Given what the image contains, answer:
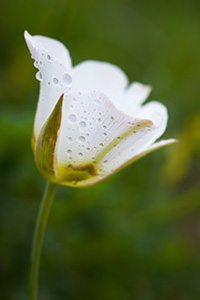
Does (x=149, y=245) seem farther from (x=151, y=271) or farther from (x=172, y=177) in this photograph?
(x=172, y=177)

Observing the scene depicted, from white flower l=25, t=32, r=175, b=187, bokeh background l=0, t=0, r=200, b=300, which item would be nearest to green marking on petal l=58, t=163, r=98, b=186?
white flower l=25, t=32, r=175, b=187

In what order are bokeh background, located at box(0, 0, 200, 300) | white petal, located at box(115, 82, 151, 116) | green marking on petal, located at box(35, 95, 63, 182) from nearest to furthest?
green marking on petal, located at box(35, 95, 63, 182) → white petal, located at box(115, 82, 151, 116) → bokeh background, located at box(0, 0, 200, 300)

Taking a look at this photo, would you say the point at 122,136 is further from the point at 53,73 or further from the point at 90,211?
the point at 90,211

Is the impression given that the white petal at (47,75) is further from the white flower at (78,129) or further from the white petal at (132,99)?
the white petal at (132,99)

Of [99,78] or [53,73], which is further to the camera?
[99,78]

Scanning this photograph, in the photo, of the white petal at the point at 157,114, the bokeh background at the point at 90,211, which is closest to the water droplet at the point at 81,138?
the white petal at the point at 157,114

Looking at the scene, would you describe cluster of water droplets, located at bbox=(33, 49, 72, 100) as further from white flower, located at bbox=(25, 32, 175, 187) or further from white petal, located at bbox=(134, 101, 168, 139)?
white petal, located at bbox=(134, 101, 168, 139)

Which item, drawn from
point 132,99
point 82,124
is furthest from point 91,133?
point 132,99
